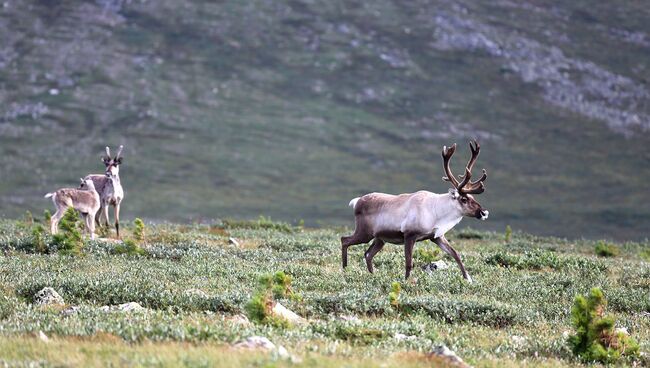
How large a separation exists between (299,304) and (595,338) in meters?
4.47

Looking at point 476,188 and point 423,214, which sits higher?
point 476,188

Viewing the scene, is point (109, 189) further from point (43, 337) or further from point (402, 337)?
point (43, 337)

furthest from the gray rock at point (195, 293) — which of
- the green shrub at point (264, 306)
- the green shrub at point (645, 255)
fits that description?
the green shrub at point (645, 255)

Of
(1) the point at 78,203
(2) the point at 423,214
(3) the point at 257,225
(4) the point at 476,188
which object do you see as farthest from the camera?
(3) the point at 257,225

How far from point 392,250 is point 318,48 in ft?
390

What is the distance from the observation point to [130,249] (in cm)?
1969

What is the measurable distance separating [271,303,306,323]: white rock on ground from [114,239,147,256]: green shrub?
702 centimetres

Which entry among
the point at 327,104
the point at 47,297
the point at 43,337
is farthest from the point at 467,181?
the point at 327,104

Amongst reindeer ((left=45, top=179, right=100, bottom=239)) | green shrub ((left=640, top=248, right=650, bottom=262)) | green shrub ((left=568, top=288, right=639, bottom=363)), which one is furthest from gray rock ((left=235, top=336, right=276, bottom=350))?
green shrub ((left=640, top=248, right=650, bottom=262))

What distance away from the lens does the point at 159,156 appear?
109750 millimetres

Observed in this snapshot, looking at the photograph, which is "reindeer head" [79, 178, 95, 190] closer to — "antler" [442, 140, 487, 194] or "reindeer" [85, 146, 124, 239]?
"reindeer" [85, 146, 124, 239]

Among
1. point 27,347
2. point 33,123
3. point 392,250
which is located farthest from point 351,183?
point 27,347

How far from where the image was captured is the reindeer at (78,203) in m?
25.7

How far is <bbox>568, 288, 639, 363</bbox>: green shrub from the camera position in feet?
38.7
